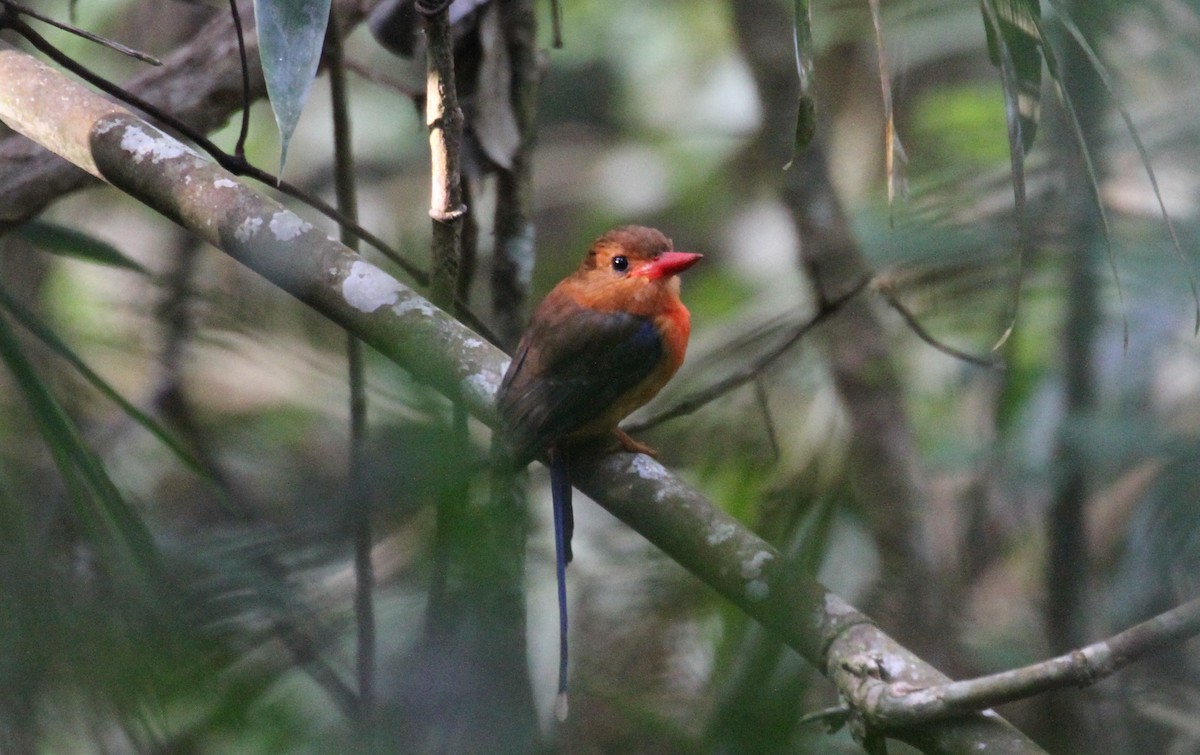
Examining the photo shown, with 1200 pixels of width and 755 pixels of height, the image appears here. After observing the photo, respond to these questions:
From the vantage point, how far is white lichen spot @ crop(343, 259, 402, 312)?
1.96 m

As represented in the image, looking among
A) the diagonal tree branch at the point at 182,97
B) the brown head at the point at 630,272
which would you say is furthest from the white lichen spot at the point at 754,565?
the diagonal tree branch at the point at 182,97

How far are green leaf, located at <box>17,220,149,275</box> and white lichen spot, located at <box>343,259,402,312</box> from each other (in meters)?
0.71

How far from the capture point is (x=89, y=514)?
6.51 ft

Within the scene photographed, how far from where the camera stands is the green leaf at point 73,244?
247cm

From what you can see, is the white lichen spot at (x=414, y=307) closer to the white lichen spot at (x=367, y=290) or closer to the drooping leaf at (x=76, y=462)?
the white lichen spot at (x=367, y=290)

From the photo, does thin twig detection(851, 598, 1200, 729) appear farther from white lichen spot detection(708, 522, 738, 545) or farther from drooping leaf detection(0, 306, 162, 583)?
drooping leaf detection(0, 306, 162, 583)

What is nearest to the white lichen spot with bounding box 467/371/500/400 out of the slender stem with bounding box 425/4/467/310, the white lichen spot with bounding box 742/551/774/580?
the slender stem with bounding box 425/4/467/310

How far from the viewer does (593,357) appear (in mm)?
2543

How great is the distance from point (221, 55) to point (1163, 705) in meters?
2.83

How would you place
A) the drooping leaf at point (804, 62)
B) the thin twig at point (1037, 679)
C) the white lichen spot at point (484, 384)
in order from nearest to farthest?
1. the thin twig at point (1037, 679)
2. the drooping leaf at point (804, 62)
3. the white lichen spot at point (484, 384)

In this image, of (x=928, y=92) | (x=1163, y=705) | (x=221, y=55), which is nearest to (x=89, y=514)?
(x=221, y=55)

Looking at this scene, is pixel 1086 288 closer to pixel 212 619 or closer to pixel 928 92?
pixel 928 92

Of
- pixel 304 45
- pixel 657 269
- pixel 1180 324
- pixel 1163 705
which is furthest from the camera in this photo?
pixel 1180 324

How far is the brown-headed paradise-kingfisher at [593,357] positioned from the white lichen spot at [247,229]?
46cm
